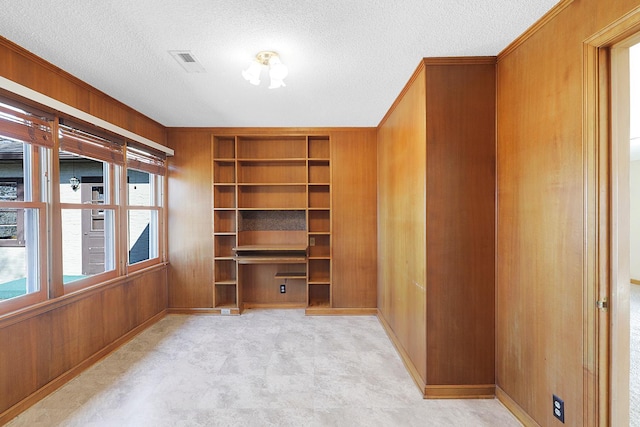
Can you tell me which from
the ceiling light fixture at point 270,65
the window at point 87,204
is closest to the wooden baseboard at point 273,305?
the window at point 87,204

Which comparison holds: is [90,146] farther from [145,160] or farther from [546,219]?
[546,219]

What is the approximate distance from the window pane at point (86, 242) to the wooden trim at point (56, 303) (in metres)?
0.15

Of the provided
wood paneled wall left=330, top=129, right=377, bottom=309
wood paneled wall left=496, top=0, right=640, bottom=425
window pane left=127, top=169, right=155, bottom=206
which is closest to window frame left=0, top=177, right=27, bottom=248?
window pane left=127, top=169, right=155, bottom=206

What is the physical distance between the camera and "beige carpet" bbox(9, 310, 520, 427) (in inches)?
70.3

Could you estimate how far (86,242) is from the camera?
2.49 m

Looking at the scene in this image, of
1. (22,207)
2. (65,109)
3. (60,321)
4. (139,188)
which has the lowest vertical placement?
(60,321)

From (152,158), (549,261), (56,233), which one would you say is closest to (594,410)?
(549,261)

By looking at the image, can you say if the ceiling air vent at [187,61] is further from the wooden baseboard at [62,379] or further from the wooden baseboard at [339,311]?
the wooden baseboard at [339,311]

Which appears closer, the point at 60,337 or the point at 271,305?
the point at 60,337

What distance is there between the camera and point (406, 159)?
2.43 meters

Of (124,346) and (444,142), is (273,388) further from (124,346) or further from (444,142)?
(444,142)

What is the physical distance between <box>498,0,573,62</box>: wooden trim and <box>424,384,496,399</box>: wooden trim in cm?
235

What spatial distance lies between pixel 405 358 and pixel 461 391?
0.53 metres

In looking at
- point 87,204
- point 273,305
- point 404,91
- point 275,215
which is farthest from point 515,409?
point 87,204
